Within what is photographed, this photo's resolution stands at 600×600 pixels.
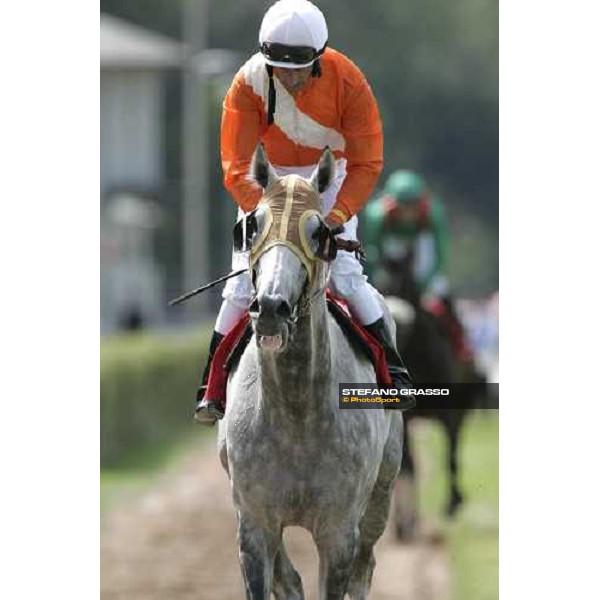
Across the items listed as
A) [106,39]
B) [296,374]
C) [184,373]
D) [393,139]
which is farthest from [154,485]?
[106,39]

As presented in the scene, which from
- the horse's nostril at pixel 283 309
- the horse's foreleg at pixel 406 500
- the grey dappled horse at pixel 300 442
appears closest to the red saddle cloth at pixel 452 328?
the horse's foreleg at pixel 406 500

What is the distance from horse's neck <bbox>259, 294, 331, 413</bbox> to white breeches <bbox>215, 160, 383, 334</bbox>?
1.73ft

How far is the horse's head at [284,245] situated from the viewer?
5.34 m

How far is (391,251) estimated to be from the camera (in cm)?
1111

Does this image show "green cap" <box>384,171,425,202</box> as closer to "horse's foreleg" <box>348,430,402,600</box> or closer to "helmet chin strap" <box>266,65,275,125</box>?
"horse's foreleg" <box>348,430,402,600</box>

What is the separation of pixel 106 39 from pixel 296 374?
19801mm

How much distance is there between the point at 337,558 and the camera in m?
5.91

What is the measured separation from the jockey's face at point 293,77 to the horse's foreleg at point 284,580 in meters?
1.59

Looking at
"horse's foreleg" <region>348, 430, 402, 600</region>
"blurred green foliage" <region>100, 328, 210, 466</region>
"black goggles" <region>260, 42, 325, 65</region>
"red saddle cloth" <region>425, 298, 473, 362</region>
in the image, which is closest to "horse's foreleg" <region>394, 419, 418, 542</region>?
"red saddle cloth" <region>425, 298, 473, 362</region>

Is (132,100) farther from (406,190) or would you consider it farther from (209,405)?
(209,405)

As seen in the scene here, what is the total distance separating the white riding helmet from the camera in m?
6.05

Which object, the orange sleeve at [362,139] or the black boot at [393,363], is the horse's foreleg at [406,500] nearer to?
the black boot at [393,363]

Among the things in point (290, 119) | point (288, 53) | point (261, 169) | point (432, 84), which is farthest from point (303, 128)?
point (432, 84)
